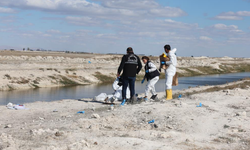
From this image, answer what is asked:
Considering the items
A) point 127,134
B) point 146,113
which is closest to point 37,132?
point 127,134

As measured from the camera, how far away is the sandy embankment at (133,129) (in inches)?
273

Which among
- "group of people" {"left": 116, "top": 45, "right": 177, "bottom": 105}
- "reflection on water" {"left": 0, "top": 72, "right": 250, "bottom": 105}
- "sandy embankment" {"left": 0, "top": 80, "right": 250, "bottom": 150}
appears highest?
"group of people" {"left": 116, "top": 45, "right": 177, "bottom": 105}

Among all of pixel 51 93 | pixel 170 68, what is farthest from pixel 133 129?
pixel 51 93

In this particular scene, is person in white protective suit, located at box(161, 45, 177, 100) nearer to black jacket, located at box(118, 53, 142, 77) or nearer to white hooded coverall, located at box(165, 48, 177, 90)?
white hooded coverall, located at box(165, 48, 177, 90)

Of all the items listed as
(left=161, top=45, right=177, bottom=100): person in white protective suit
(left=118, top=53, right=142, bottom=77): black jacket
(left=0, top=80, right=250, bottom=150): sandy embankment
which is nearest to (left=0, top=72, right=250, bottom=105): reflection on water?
(left=118, top=53, right=142, bottom=77): black jacket

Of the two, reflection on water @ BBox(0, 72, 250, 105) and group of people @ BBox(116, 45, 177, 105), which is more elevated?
group of people @ BBox(116, 45, 177, 105)

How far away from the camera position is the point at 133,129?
28.2 ft

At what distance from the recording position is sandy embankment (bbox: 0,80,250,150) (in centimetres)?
693

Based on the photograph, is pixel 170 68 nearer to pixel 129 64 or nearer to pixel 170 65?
pixel 170 65

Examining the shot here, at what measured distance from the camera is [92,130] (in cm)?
822

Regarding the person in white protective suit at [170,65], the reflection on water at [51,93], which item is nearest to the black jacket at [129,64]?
the person in white protective suit at [170,65]

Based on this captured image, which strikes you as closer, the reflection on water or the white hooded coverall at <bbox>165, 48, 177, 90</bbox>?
the white hooded coverall at <bbox>165, 48, 177, 90</bbox>

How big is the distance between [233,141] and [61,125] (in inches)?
164

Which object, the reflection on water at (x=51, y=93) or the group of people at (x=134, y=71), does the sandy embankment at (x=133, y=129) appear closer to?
the group of people at (x=134, y=71)
